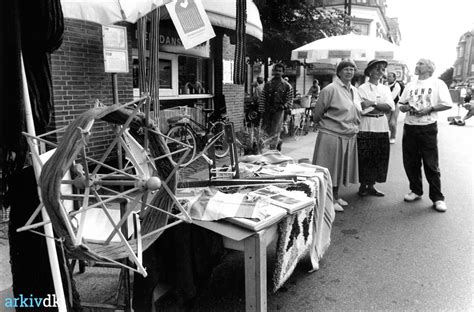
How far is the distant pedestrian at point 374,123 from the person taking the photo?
5746mm

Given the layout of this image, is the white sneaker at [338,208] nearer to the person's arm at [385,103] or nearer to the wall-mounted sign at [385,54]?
the person's arm at [385,103]

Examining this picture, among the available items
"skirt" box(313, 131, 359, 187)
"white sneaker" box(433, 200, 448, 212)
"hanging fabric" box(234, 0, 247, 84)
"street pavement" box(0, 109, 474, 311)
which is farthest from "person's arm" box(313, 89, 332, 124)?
"white sneaker" box(433, 200, 448, 212)

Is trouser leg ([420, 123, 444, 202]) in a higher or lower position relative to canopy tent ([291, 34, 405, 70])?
lower

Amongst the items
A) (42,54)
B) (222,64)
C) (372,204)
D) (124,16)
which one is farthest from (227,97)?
(42,54)

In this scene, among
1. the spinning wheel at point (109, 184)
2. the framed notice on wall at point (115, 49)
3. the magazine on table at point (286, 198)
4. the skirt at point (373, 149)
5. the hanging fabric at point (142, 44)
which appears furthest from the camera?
the skirt at point (373, 149)

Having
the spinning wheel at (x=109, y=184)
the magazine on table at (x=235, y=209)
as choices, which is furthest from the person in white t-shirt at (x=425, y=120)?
the spinning wheel at (x=109, y=184)

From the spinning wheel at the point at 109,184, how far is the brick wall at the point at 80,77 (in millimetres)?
3615

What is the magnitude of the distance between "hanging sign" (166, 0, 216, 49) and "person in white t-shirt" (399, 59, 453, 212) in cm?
298

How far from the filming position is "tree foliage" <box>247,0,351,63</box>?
1220 centimetres

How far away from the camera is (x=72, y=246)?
1712 millimetres

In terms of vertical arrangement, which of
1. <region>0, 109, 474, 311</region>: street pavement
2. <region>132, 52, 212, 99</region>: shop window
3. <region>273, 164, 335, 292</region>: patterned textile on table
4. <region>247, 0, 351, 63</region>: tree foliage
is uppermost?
<region>247, 0, 351, 63</region>: tree foliage

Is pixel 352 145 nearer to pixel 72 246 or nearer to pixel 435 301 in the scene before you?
pixel 435 301

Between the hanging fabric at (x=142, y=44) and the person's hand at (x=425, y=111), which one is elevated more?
the hanging fabric at (x=142, y=44)

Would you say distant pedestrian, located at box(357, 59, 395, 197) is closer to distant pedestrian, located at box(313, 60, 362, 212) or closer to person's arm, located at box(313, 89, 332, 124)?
distant pedestrian, located at box(313, 60, 362, 212)
